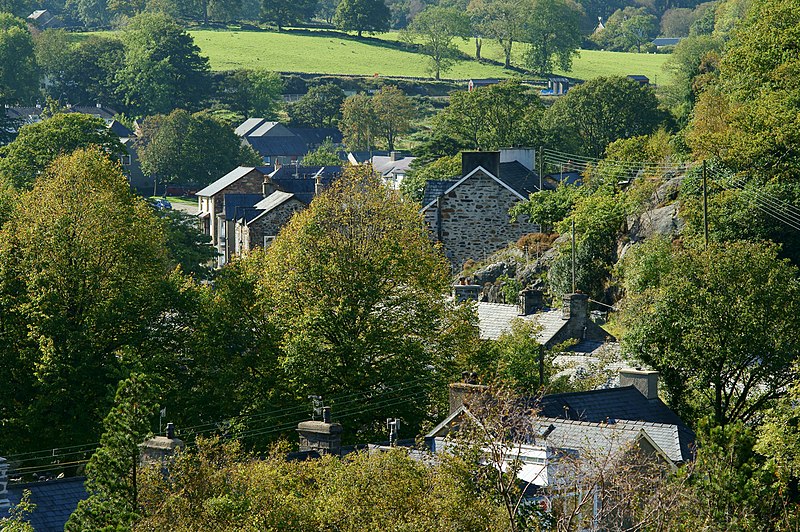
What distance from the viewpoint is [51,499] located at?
2588 centimetres

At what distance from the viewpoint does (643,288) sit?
47094mm

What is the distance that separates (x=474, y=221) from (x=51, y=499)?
4114 centimetres

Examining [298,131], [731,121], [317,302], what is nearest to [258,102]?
[298,131]

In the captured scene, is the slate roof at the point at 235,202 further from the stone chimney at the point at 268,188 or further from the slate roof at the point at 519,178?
the slate roof at the point at 519,178

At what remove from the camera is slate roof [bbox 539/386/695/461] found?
1174 inches

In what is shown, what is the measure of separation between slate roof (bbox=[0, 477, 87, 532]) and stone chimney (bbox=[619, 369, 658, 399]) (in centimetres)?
1296

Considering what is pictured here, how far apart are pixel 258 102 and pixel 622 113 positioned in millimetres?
74015

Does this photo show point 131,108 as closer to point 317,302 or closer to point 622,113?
point 622,113

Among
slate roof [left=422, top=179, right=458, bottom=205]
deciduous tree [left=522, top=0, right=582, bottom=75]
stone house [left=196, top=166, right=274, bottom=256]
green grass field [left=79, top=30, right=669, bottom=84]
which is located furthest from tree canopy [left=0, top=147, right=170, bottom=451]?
deciduous tree [left=522, top=0, right=582, bottom=75]

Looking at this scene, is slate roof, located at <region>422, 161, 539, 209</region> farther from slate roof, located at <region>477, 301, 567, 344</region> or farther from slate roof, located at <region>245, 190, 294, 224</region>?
slate roof, located at <region>477, 301, 567, 344</region>

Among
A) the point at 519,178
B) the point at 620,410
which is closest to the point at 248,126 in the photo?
the point at 519,178

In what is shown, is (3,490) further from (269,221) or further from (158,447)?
(269,221)

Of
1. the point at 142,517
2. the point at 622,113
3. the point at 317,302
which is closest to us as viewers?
the point at 142,517

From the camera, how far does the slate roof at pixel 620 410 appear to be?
29812 millimetres
